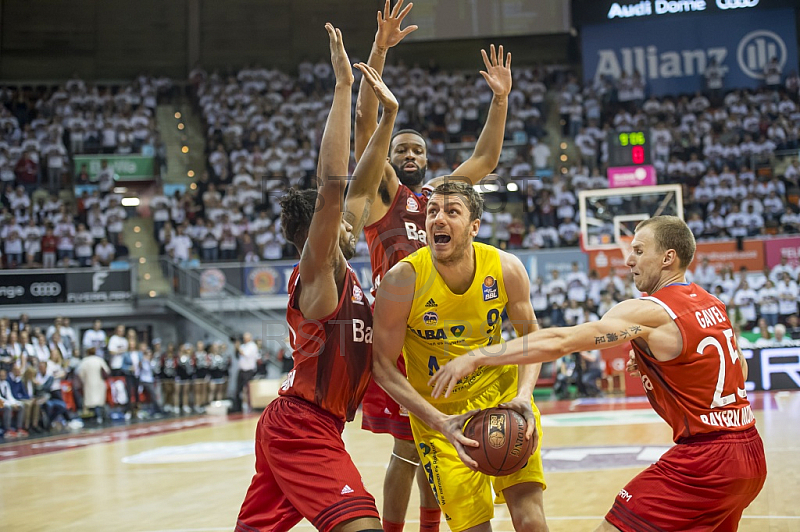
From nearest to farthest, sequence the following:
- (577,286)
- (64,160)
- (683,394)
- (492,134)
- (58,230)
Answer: (683,394)
(492,134)
(577,286)
(58,230)
(64,160)

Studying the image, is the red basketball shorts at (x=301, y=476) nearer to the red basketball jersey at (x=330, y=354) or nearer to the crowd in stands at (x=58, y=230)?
the red basketball jersey at (x=330, y=354)

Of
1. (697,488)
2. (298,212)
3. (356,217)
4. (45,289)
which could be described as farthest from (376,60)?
(45,289)

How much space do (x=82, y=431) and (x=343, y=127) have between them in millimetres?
12883

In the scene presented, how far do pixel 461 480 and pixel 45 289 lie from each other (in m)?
17.4

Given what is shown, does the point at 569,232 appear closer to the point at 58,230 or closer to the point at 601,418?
the point at 601,418

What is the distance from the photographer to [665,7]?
1017 inches

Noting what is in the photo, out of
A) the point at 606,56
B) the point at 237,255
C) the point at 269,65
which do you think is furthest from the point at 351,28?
the point at 237,255

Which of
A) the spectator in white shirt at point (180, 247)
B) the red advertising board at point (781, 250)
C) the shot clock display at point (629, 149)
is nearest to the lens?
the shot clock display at point (629, 149)

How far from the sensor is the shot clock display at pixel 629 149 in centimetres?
1634

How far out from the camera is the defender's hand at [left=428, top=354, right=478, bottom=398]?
353 centimetres

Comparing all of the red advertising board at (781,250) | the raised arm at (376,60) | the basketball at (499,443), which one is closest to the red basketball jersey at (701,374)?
the basketball at (499,443)

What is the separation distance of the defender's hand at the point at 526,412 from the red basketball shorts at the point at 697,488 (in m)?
0.51

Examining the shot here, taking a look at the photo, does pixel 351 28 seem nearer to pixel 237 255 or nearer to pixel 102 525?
pixel 237 255

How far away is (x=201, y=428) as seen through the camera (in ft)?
47.6
